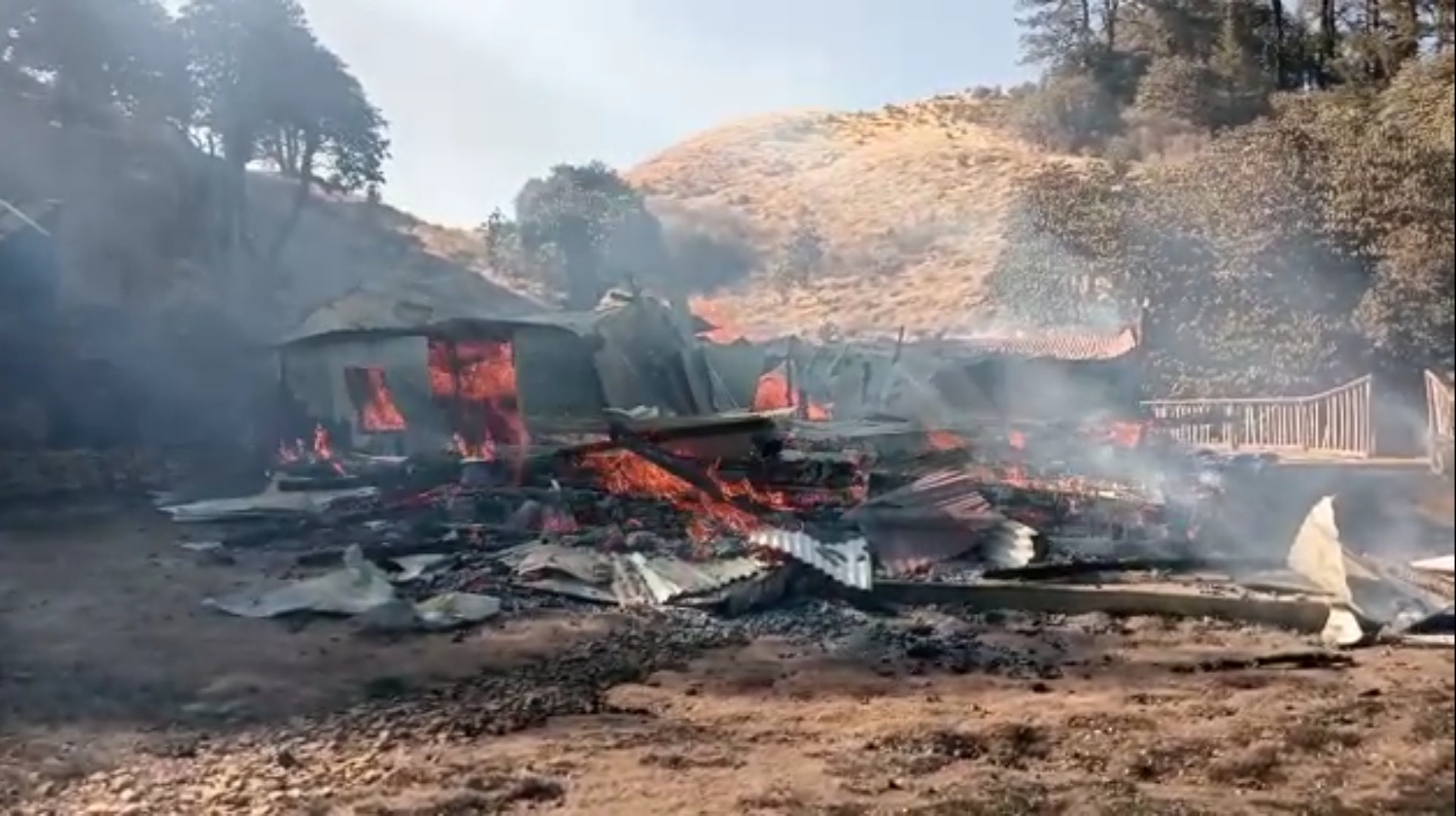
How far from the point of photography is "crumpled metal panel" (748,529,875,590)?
510 cm

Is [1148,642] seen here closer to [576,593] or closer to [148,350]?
[576,593]

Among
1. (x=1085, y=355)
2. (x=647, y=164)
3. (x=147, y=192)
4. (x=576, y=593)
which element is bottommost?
(x=576, y=593)

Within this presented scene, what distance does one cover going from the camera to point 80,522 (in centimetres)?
916

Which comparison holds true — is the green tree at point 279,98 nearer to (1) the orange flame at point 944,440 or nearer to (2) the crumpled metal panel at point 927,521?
→ (1) the orange flame at point 944,440

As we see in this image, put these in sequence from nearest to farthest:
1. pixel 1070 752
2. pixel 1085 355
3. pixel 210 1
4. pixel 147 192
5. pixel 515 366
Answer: pixel 1085 355
pixel 1070 752
pixel 210 1
pixel 515 366
pixel 147 192

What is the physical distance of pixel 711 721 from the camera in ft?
14.0

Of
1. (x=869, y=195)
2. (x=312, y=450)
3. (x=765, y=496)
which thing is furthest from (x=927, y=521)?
(x=312, y=450)

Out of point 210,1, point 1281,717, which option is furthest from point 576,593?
point 1281,717

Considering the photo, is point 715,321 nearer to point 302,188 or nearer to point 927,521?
point 927,521

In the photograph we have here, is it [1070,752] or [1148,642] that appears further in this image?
[1148,642]

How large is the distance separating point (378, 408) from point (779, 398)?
6986 millimetres

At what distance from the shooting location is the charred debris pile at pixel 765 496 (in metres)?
2.78

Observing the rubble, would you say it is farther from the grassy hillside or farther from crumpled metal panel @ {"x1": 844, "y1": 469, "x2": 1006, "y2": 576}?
the grassy hillside

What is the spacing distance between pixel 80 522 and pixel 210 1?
19.1 feet
